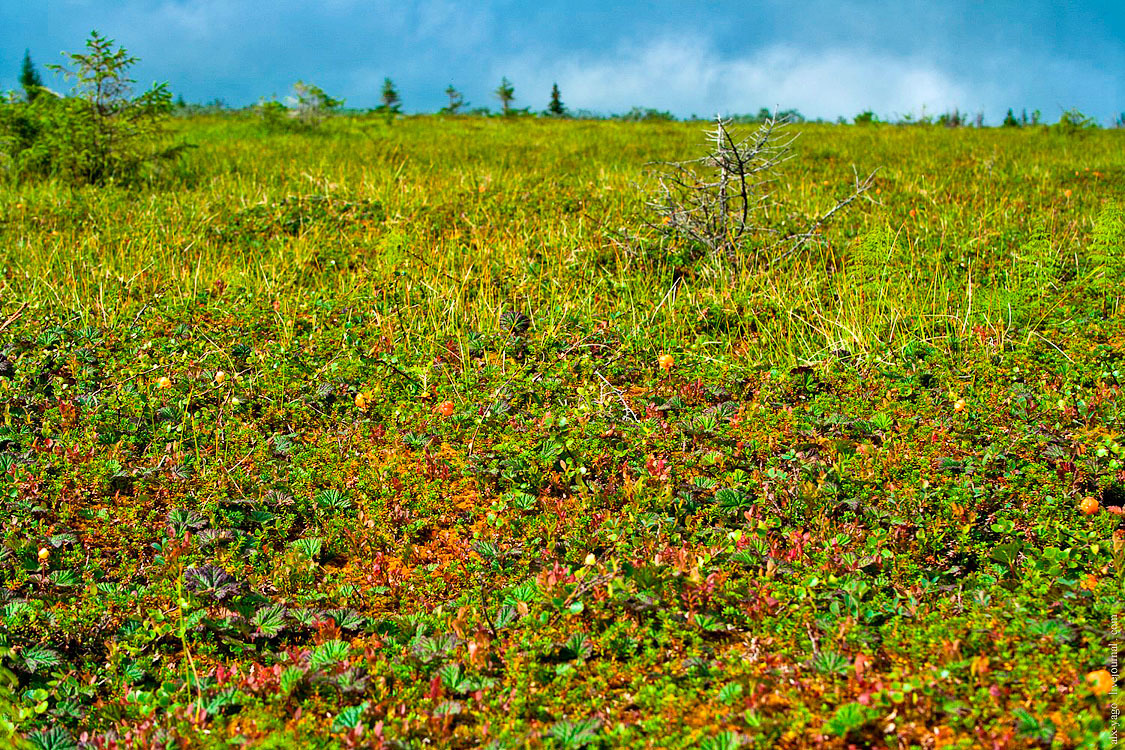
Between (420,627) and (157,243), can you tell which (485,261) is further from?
(420,627)

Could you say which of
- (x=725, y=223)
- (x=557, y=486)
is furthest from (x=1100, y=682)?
(x=725, y=223)

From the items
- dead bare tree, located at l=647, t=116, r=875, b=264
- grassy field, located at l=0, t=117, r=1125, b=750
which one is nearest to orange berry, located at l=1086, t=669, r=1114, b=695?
grassy field, located at l=0, t=117, r=1125, b=750

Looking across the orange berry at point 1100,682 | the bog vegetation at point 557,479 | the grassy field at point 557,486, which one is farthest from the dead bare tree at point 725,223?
the orange berry at point 1100,682

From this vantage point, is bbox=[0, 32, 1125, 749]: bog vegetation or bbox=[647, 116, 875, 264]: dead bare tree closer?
bbox=[0, 32, 1125, 749]: bog vegetation

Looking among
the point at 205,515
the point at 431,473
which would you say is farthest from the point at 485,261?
the point at 205,515

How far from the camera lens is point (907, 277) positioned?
5500 mm

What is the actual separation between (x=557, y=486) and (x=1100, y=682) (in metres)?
2.11

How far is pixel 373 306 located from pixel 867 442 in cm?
324

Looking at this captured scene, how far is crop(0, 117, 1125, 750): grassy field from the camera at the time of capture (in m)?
2.33

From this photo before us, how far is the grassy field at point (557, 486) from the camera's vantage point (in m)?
2.33

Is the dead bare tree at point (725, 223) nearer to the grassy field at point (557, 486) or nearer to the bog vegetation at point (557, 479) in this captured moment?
the bog vegetation at point (557, 479)

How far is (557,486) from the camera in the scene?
3.63 meters

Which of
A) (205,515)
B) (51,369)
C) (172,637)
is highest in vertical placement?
(51,369)

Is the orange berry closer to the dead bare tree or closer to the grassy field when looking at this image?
the grassy field
